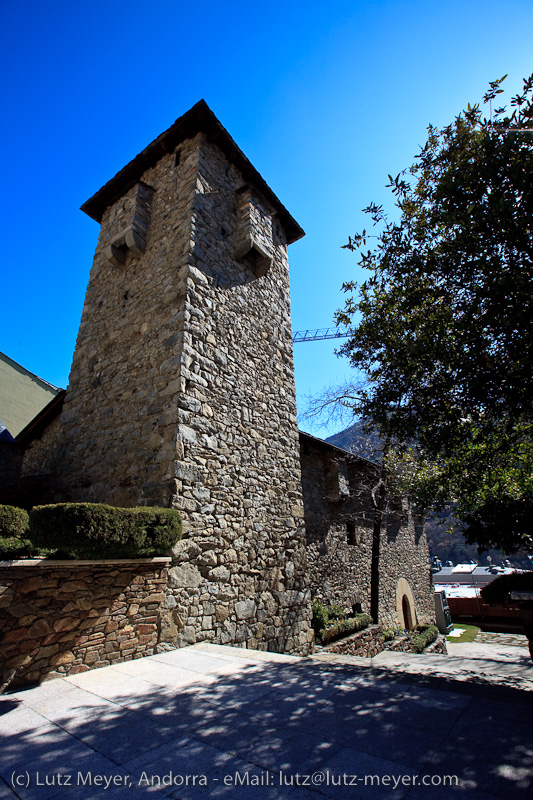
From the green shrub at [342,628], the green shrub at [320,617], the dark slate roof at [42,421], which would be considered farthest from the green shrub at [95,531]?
the green shrub at [320,617]

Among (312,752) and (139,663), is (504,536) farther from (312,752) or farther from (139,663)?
(139,663)

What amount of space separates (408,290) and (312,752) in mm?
4846

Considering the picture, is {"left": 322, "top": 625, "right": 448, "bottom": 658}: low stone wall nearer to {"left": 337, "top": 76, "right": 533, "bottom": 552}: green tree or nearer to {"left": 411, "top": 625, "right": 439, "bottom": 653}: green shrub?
{"left": 411, "top": 625, "right": 439, "bottom": 653}: green shrub

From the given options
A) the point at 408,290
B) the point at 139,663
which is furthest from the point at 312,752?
the point at 408,290

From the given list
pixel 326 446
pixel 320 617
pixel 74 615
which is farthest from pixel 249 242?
pixel 320 617

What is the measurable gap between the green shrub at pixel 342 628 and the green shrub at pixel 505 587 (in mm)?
4453

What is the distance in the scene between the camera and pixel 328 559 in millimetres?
10156

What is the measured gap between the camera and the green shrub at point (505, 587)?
4.08 meters

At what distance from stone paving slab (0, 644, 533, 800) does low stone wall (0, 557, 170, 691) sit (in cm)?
22

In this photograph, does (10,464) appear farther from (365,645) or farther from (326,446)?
(365,645)

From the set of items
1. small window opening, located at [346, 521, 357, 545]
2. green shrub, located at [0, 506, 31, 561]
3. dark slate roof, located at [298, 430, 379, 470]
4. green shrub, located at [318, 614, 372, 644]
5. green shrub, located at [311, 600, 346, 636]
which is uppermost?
dark slate roof, located at [298, 430, 379, 470]

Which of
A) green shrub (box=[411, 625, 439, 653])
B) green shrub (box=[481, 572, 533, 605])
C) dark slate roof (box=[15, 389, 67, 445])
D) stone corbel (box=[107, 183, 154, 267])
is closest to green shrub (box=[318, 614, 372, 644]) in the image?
green shrub (box=[411, 625, 439, 653])

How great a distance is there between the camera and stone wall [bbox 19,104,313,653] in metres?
5.11

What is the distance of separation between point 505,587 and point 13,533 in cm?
498
